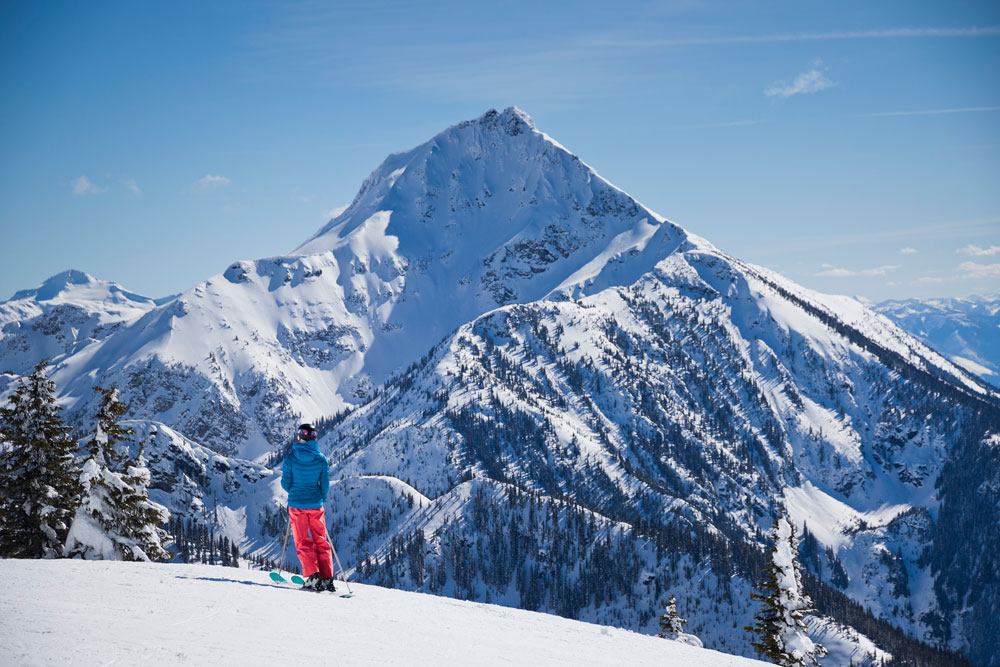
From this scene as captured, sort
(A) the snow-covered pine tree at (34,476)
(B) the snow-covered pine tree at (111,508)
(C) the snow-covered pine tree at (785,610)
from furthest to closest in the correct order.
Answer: (A) the snow-covered pine tree at (34,476), (C) the snow-covered pine tree at (785,610), (B) the snow-covered pine tree at (111,508)

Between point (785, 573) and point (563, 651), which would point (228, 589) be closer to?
point (563, 651)

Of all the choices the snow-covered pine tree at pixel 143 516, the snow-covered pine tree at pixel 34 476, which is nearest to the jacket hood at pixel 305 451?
the snow-covered pine tree at pixel 143 516

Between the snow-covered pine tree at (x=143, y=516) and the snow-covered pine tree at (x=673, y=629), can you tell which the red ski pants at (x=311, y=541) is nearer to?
the snow-covered pine tree at (x=143, y=516)

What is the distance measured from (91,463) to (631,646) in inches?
1053

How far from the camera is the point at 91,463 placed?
108ft

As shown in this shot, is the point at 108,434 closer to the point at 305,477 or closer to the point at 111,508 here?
the point at 111,508

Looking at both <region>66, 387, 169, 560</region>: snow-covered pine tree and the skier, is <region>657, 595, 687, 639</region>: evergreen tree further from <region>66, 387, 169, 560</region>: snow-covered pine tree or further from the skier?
the skier

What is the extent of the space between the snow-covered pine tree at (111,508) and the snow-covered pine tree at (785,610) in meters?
30.9

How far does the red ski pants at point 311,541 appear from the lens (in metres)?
21.0

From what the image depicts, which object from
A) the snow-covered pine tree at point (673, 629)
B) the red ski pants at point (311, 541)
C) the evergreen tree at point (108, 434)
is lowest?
the snow-covered pine tree at point (673, 629)

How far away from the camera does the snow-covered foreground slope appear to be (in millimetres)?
13509

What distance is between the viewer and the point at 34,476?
1416 inches

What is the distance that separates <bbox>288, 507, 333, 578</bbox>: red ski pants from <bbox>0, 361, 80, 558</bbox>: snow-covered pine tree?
20.5 metres

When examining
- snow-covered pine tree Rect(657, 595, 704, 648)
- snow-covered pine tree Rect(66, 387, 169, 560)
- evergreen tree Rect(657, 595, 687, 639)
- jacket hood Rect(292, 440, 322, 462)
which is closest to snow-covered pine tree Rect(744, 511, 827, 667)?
snow-covered pine tree Rect(657, 595, 704, 648)
